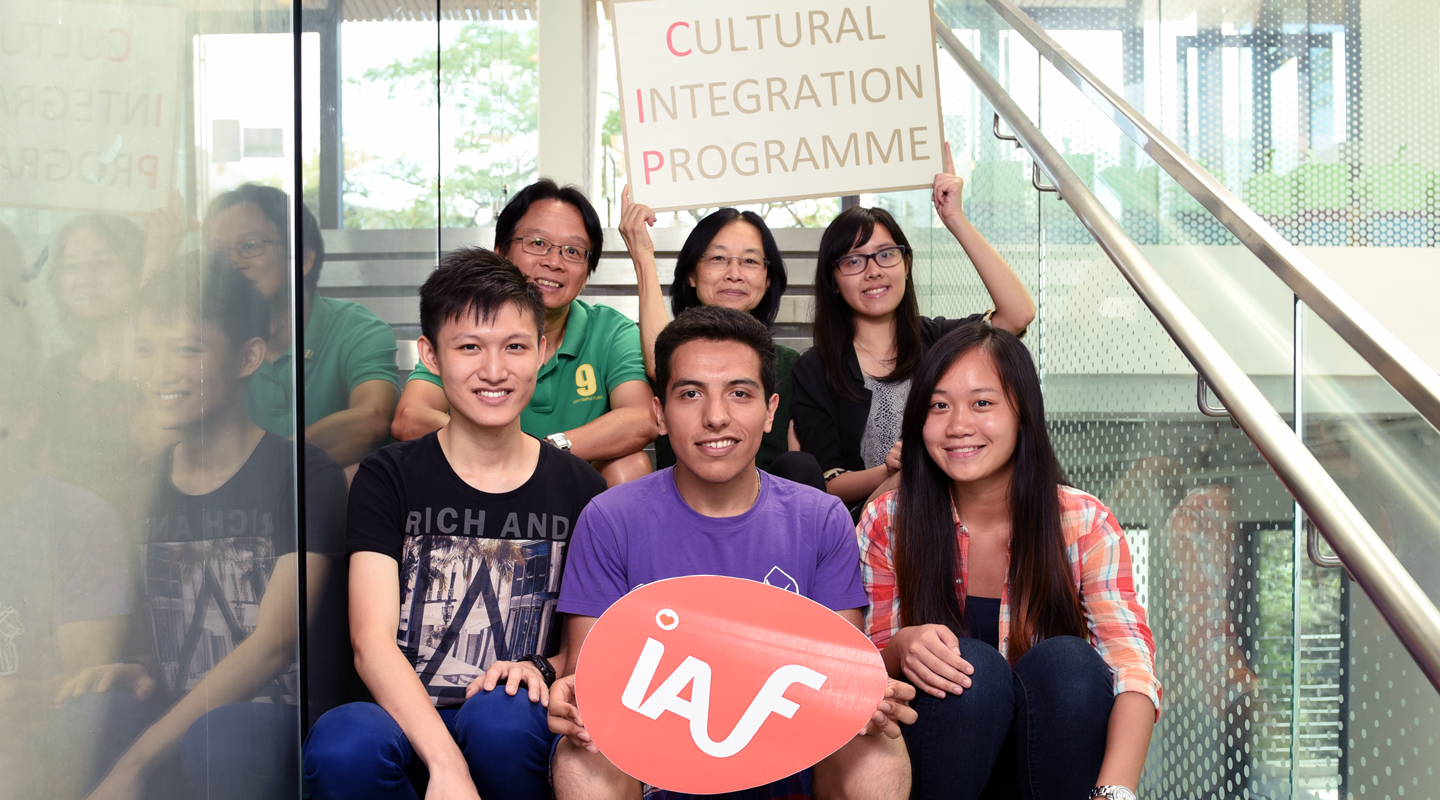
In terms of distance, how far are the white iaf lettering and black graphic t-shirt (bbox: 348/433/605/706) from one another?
389 millimetres

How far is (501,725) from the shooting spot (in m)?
1.42

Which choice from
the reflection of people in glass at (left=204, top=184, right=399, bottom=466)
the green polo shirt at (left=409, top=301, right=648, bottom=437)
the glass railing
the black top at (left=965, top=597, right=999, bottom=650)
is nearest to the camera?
the reflection of people in glass at (left=204, top=184, right=399, bottom=466)

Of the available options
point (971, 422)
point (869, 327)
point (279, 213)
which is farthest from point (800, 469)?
point (279, 213)

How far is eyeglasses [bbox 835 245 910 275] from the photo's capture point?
8.17ft

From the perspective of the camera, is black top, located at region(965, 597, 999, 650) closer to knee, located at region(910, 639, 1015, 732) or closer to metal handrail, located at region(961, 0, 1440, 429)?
knee, located at region(910, 639, 1015, 732)

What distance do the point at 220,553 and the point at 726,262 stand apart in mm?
1530

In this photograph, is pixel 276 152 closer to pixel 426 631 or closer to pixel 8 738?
pixel 426 631

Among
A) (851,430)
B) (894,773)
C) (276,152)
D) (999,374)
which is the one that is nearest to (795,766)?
(894,773)

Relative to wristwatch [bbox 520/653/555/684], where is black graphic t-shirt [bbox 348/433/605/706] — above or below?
above

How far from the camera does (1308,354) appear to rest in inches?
63.1

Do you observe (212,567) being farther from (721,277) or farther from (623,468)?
(721,277)

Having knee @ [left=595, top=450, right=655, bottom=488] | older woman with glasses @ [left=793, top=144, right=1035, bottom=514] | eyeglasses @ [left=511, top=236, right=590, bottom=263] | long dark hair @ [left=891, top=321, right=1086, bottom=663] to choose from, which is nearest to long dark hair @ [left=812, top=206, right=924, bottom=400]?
older woman with glasses @ [left=793, top=144, right=1035, bottom=514]

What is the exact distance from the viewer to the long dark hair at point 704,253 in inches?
101

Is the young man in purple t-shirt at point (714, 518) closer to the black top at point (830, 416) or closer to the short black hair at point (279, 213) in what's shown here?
the short black hair at point (279, 213)
